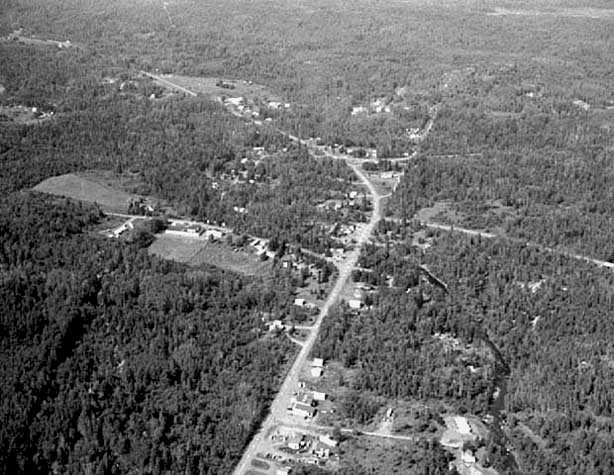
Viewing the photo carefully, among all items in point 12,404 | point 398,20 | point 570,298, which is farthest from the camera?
point 398,20

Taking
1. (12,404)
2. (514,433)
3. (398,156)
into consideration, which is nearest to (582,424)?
(514,433)

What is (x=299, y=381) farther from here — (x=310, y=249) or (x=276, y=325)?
(x=310, y=249)

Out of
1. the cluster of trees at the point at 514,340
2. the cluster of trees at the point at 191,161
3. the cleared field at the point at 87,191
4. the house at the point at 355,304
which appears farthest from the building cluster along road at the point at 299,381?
the cleared field at the point at 87,191

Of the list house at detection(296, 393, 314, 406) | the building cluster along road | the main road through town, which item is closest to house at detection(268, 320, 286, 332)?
the building cluster along road

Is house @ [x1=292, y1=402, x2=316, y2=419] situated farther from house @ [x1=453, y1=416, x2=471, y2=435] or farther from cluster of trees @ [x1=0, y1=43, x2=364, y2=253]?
cluster of trees @ [x1=0, y1=43, x2=364, y2=253]

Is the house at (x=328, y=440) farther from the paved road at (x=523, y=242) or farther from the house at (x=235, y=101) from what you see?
the house at (x=235, y=101)

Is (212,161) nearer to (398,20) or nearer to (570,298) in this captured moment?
(570,298)

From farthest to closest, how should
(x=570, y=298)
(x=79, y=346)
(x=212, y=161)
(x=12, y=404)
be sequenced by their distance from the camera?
(x=212, y=161) → (x=570, y=298) → (x=79, y=346) → (x=12, y=404)
